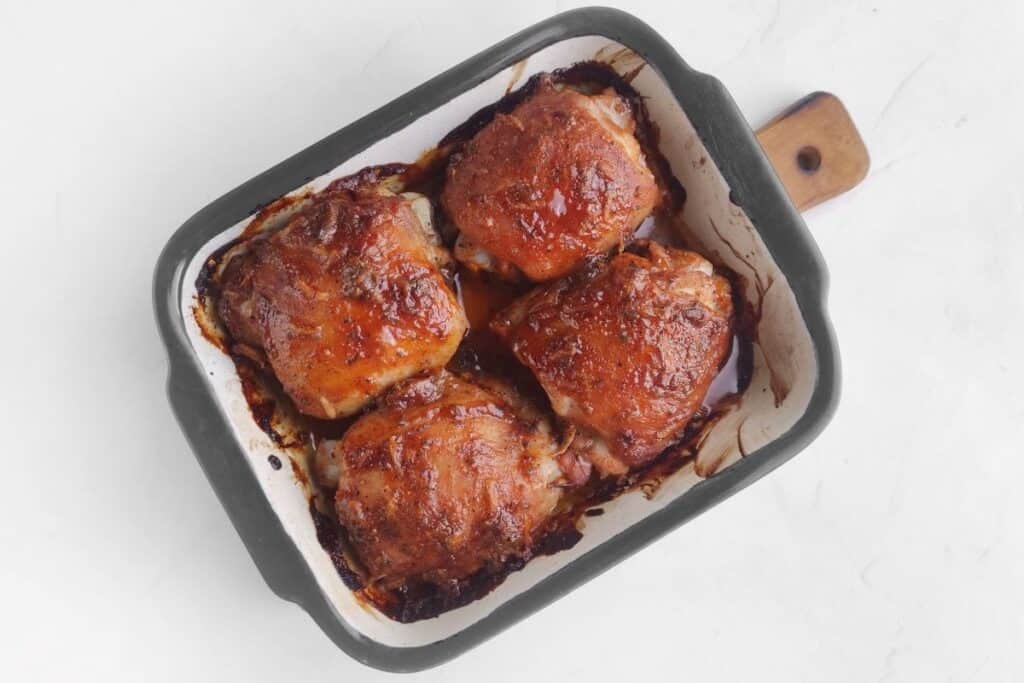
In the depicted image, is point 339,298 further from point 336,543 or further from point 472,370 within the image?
point 336,543

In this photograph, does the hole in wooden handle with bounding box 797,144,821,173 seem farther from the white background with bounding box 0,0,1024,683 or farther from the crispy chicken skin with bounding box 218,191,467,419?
the crispy chicken skin with bounding box 218,191,467,419

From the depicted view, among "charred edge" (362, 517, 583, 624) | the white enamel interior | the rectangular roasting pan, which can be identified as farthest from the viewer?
"charred edge" (362, 517, 583, 624)

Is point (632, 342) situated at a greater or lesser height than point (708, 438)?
greater

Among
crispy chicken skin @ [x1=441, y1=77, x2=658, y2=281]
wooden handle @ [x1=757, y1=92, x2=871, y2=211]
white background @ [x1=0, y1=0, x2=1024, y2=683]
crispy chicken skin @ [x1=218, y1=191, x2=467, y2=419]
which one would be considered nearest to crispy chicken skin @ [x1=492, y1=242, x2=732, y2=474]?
crispy chicken skin @ [x1=441, y1=77, x2=658, y2=281]

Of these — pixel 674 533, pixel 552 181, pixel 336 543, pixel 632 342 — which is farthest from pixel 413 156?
pixel 674 533

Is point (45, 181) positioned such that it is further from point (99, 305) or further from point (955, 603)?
point (955, 603)
